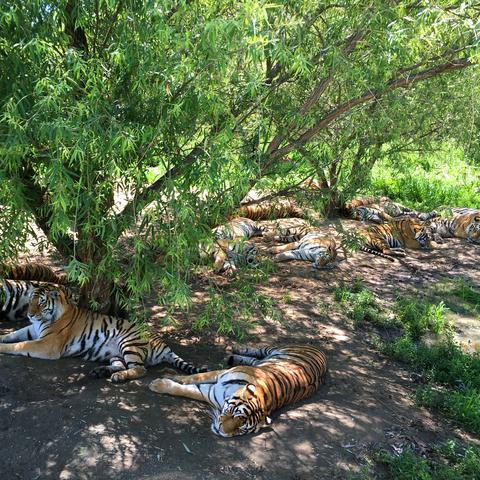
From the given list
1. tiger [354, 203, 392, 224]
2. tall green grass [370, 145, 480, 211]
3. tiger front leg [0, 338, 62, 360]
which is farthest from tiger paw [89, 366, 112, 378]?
tall green grass [370, 145, 480, 211]

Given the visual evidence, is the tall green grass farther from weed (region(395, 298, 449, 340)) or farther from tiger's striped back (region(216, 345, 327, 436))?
tiger's striped back (region(216, 345, 327, 436))

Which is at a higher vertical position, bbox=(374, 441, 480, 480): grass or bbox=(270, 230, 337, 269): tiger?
bbox=(270, 230, 337, 269): tiger

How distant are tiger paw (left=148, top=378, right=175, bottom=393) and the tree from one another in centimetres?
70

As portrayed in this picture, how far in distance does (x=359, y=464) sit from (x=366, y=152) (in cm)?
384

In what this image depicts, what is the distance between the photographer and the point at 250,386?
4316 mm

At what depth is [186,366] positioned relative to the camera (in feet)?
16.0

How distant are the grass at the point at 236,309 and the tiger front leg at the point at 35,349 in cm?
119

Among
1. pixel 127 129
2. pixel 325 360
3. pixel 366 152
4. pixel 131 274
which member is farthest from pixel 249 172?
pixel 366 152

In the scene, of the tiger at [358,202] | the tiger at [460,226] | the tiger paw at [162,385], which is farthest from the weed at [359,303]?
the tiger at [460,226]

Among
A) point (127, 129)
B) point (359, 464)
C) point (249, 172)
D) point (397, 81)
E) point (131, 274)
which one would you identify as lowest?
point (359, 464)

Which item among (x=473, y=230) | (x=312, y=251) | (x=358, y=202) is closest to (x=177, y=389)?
(x=312, y=251)

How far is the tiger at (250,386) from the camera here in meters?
4.09

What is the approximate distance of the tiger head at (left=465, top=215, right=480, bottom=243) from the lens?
1008cm

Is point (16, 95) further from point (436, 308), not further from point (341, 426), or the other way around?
point (436, 308)
